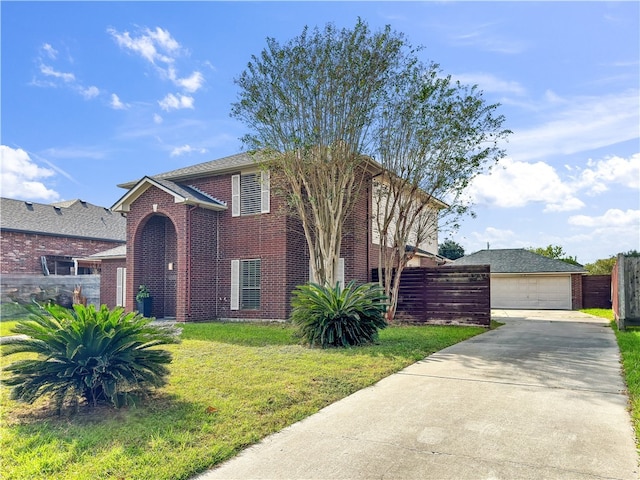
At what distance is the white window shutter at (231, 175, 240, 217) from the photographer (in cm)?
1588

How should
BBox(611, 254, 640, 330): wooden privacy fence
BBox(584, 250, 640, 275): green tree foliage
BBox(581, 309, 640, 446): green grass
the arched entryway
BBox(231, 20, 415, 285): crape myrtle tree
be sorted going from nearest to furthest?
BBox(581, 309, 640, 446): green grass < BBox(231, 20, 415, 285): crape myrtle tree < BBox(611, 254, 640, 330): wooden privacy fence < the arched entryway < BBox(584, 250, 640, 275): green tree foliage

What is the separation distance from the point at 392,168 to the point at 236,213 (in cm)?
571

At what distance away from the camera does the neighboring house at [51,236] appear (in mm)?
25266

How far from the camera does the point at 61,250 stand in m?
27.5

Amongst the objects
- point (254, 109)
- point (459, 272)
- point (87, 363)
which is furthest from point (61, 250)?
point (87, 363)

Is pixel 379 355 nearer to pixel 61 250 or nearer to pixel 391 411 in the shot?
pixel 391 411

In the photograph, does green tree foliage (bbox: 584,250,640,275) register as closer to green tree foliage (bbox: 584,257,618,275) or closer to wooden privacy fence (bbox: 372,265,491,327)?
green tree foliage (bbox: 584,257,618,275)

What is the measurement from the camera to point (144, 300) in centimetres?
1603

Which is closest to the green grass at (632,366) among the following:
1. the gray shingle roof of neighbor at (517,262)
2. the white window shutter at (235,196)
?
the white window shutter at (235,196)

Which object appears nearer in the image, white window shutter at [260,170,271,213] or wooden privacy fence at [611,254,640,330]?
wooden privacy fence at [611,254,640,330]

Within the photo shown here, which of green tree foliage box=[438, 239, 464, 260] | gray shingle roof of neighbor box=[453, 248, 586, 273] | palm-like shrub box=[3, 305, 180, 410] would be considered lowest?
palm-like shrub box=[3, 305, 180, 410]

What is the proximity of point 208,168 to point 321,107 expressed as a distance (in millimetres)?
5625

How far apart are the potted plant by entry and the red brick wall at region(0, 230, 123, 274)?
13887 millimetres

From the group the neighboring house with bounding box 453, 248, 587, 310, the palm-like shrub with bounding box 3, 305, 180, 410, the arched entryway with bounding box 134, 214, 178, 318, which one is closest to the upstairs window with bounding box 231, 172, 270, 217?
the arched entryway with bounding box 134, 214, 178, 318
